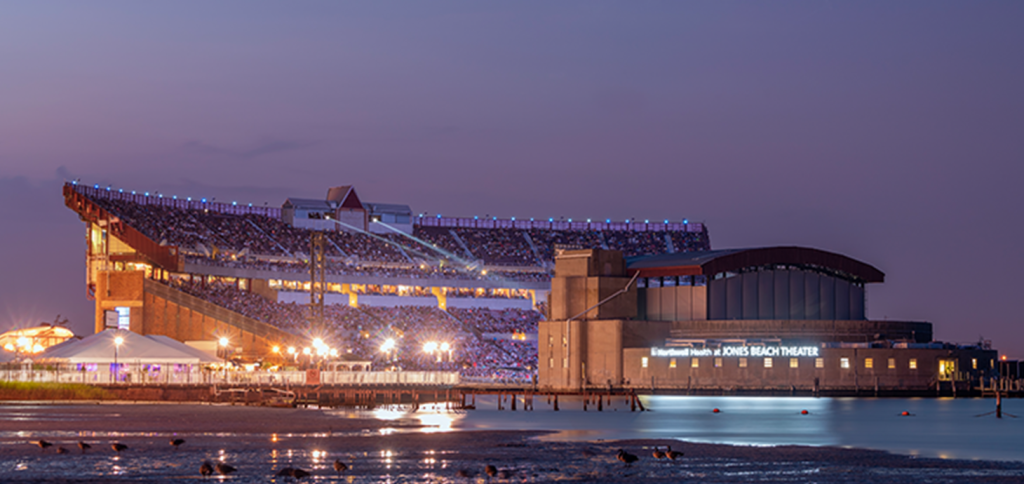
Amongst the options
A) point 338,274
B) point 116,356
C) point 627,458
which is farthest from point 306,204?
point 627,458

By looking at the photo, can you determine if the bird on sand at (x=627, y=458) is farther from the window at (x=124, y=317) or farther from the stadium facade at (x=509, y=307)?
the window at (x=124, y=317)

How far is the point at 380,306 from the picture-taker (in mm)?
146125

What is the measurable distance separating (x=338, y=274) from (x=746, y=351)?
55647 millimetres

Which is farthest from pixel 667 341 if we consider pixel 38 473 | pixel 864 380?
pixel 38 473

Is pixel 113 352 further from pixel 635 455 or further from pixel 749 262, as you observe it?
pixel 749 262

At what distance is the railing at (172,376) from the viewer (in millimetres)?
90750

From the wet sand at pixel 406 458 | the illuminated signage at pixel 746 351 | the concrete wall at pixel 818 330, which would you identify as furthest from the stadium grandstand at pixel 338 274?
the wet sand at pixel 406 458

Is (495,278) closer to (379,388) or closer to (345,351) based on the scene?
(345,351)

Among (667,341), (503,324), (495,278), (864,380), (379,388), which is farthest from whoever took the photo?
(495,278)

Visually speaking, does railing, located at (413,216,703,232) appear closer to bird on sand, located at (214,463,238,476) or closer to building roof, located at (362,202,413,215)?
building roof, located at (362,202,413,215)

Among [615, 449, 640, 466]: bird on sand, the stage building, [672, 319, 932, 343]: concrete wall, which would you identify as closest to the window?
the stage building

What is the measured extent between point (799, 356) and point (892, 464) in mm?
59959

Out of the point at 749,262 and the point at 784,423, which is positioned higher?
the point at 749,262

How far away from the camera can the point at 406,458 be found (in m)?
48.1
